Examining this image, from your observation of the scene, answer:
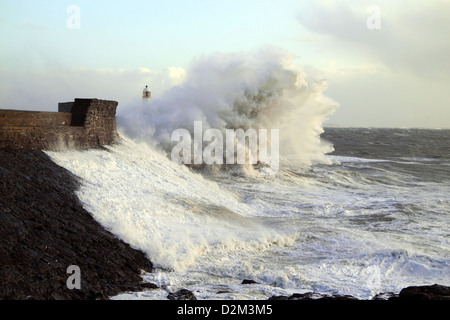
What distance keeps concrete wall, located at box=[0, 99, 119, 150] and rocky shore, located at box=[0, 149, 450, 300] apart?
81 cm

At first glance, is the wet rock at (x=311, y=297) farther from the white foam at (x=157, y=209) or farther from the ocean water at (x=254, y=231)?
the white foam at (x=157, y=209)

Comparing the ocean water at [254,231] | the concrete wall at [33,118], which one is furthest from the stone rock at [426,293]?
the concrete wall at [33,118]

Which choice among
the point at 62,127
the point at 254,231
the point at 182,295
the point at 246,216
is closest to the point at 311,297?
the point at 182,295

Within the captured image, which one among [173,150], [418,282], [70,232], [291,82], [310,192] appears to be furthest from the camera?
[291,82]

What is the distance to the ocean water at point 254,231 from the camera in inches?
309

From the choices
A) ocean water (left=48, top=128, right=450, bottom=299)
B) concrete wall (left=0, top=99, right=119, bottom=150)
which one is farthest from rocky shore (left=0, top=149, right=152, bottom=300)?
concrete wall (left=0, top=99, right=119, bottom=150)

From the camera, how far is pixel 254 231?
10453mm

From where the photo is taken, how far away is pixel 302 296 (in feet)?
22.4

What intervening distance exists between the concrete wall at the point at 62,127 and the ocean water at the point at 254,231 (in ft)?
1.24

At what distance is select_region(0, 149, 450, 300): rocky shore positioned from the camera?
6238 millimetres

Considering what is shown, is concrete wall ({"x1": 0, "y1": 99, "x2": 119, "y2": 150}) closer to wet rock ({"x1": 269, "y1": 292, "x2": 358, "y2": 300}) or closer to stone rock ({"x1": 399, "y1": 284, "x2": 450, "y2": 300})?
wet rock ({"x1": 269, "y1": 292, "x2": 358, "y2": 300})

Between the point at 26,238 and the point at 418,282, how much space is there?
551cm
